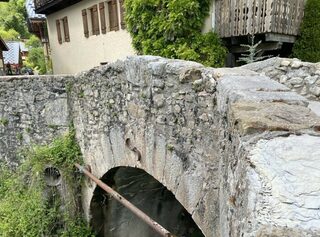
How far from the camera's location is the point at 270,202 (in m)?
0.87

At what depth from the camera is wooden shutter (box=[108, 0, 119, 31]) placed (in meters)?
9.26

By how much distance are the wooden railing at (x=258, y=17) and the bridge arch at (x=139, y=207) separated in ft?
10.4

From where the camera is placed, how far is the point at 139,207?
5.12 meters

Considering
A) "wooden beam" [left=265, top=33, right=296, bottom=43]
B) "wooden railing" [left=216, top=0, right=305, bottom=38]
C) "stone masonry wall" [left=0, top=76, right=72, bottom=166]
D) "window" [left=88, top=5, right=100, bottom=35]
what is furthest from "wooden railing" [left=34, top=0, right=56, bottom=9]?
"wooden beam" [left=265, top=33, right=296, bottom=43]

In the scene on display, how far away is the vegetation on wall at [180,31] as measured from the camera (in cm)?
611

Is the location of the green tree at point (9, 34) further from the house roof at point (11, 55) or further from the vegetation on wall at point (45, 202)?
the vegetation on wall at point (45, 202)

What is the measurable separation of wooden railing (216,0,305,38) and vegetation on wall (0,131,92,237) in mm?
3497

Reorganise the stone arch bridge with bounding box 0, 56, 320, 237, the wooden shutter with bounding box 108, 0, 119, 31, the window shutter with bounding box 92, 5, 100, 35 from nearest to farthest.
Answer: the stone arch bridge with bounding box 0, 56, 320, 237, the wooden shutter with bounding box 108, 0, 119, 31, the window shutter with bounding box 92, 5, 100, 35

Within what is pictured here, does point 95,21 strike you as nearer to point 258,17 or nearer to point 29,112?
point 29,112

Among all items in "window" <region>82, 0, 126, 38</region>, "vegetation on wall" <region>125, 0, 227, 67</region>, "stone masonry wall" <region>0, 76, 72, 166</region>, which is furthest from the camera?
"window" <region>82, 0, 126, 38</region>

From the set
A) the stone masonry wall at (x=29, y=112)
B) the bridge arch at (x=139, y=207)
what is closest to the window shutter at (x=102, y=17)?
the stone masonry wall at (x=29, y=112)

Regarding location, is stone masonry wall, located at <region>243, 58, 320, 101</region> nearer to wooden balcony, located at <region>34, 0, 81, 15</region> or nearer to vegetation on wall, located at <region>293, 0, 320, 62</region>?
vegetation on wall, located at <region>293, 0, 320, 62</region>

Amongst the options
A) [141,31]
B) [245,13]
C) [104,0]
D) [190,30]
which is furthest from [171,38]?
[104,0]

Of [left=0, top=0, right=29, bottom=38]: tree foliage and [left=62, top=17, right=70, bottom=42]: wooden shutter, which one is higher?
[left=0, top=0, right=29, bottom=38]: tree foliage
